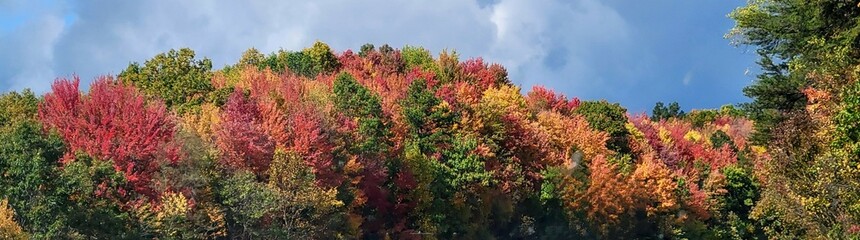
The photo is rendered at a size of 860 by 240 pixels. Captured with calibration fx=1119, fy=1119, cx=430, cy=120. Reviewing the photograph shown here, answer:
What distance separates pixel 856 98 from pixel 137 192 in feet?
102

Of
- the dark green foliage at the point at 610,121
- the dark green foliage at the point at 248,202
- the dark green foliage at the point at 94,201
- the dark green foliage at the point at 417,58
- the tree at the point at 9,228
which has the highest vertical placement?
the dark green foliage at the point at 417,58

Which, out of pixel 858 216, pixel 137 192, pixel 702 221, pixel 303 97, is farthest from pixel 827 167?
pixel 702 221

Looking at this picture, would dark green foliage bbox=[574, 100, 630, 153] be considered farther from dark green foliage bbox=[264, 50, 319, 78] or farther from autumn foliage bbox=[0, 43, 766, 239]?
dark green foliage bbox=[264, 50, 319, 78]

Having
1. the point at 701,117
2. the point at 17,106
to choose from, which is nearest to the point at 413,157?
the point at 17,106

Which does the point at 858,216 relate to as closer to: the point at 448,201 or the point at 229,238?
the point at 229,238

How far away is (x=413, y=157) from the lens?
225 ft

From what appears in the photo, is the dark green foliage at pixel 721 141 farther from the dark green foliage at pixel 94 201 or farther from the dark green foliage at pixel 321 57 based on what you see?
the dark green foliage at pixel 94 201

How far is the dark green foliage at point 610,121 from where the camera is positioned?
95.6m

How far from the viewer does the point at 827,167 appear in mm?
32562

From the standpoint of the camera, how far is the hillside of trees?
37469mm

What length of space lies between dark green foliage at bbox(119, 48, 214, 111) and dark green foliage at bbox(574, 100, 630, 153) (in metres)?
33.6

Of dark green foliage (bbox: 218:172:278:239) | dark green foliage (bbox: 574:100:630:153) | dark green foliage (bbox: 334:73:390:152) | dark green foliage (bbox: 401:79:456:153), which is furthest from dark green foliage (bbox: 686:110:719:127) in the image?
dark green foliage (bbox: 218:172:278:239)

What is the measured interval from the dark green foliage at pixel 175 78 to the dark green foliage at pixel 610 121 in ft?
110

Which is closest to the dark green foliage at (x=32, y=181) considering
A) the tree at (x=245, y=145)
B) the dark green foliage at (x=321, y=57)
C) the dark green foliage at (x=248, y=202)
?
the dark green foliage at (x=248, y=202)
